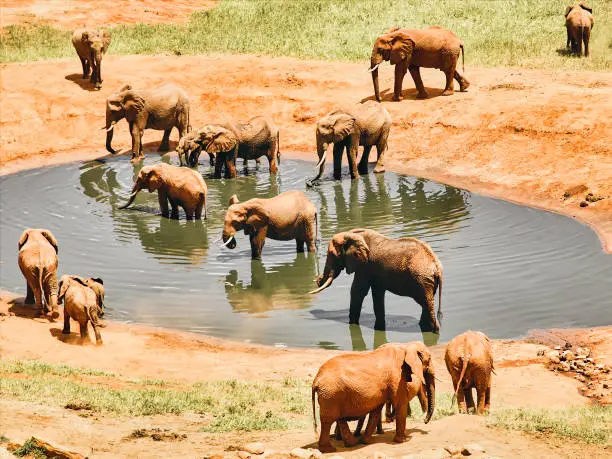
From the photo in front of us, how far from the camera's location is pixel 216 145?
3212 centimetres

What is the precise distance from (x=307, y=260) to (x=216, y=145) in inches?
330

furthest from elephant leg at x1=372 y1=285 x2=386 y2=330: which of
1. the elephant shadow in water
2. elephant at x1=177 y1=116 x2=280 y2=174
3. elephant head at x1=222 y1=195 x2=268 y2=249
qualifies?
elephant at x1=177 y1=116 x2=280 y2=174

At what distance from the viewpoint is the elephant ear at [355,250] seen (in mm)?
19828

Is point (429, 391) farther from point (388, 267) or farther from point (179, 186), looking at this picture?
point (179, 186)

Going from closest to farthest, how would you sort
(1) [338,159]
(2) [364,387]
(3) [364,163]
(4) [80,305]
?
(2) [364,387]
(4) [80,305]
(1) [338,159]
(3) [364,163]

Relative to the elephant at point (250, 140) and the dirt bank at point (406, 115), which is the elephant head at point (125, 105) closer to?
the dirt bank at point (406, 115)

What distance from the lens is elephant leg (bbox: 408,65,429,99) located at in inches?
1494

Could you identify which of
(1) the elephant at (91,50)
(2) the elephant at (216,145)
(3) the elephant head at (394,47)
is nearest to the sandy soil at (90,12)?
(1) the elephant at (91,50)

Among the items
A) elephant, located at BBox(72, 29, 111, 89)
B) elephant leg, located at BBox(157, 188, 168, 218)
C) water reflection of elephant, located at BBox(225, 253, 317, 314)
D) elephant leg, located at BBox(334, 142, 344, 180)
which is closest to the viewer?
water reflection of elephant, located at BBox(225, 253, 317, 314)

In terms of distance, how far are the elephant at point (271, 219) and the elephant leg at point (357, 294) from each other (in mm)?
4349

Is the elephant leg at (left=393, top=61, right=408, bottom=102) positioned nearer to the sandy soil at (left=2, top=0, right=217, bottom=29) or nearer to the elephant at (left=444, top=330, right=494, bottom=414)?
the sandy soil at (left=2, top=0, right=217, bottom=29)

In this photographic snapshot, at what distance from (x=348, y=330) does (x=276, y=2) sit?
35.1 m

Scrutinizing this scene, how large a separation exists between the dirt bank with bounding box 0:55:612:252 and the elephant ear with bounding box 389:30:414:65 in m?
1.69

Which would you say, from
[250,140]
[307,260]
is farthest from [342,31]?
[307,260]
